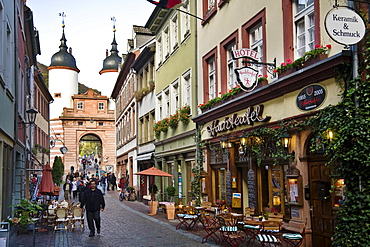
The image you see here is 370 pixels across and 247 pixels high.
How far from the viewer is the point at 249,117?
13.7 meters

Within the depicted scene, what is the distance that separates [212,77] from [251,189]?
18.3 feet

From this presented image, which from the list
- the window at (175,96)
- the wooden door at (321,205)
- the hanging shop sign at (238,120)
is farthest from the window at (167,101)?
the wooden door at (321,205)

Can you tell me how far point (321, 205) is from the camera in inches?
419

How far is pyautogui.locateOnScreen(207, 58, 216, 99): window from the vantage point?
17.7 metres

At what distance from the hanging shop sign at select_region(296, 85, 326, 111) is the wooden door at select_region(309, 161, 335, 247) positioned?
1.30 meters

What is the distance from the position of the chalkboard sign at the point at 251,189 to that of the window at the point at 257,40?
3.05 metres

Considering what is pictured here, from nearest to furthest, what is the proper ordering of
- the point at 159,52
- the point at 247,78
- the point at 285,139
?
1. the point at 285,139
2. the point at 247,78
3. the point at 159,52

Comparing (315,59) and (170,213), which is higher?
(315,59)

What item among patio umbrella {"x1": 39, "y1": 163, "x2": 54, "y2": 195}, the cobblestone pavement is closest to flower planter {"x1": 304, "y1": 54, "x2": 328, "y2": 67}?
the cobblestone pavement

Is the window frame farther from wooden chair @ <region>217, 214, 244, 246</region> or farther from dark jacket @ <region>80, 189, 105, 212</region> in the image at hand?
wooden chair @ <region>217, 214, 244, 246</region>

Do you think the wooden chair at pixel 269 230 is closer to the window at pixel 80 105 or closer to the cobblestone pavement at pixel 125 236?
the cobblestone pavement at pixel 125 236

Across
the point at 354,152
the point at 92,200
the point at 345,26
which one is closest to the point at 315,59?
the point at 345,26

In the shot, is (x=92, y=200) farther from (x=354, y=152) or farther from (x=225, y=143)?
(x=354, y=152)

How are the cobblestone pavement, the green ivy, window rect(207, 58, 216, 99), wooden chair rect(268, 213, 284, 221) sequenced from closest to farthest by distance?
the green ivy, wooden chair rect(268, 213, 284, 221), the cobblestone pavement, window rect(207, 58, 216, 99)
